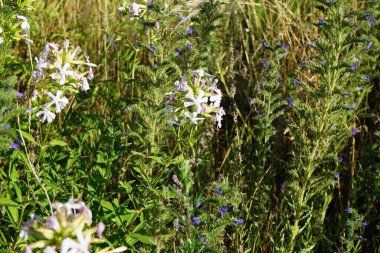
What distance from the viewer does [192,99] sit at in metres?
2.59

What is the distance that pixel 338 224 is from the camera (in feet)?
11.5

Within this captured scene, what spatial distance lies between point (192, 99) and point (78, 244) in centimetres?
121

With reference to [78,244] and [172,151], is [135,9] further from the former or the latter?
[78,244]

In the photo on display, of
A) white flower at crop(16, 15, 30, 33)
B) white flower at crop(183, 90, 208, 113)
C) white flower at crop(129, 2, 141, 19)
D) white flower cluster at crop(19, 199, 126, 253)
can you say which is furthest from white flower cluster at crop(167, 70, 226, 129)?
white flower cluster at crop(19, 199, 126, 253)

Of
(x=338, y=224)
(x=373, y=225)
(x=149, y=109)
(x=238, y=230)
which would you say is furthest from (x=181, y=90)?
(x=373, y=225)

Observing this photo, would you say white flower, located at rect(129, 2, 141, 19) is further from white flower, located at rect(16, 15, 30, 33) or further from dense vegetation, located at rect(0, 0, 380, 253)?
white flower, located at rect(16, 15, 30, 33)

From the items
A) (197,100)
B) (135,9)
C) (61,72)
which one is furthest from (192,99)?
(135,9)

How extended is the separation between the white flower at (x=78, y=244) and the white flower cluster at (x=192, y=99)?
1134 mm

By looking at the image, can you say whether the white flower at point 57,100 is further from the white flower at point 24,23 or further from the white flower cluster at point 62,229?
the white flower cluster at point 62,229

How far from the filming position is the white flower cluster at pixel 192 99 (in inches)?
102

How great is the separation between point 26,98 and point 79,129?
0.66m

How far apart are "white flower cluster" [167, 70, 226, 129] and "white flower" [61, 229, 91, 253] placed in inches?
44.7

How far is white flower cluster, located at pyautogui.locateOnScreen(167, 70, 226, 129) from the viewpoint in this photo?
2596 millimetres

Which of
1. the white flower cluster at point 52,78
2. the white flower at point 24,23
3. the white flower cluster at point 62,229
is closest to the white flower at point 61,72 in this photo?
the white flower cluster at point 52,78
